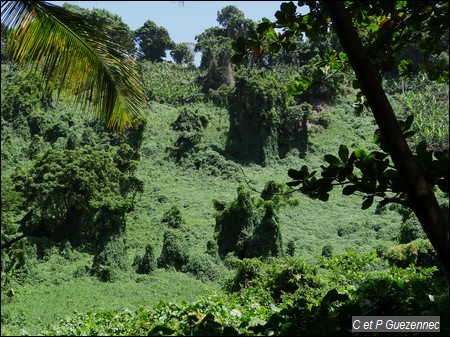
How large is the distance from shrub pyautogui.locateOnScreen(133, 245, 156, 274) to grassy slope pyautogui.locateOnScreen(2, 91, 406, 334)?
1.15 ft

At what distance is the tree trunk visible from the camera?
5.40 ft

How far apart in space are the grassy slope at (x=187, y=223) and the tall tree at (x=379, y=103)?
6443 millimetres

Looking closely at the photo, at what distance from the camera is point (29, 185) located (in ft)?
55.2

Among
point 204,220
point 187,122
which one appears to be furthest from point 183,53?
point 204,220

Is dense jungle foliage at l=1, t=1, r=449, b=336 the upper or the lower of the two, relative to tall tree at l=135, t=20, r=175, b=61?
lower

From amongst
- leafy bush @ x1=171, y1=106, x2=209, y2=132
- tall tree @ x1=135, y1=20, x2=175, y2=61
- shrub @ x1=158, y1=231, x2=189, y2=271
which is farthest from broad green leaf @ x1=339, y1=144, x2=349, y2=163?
tall tree @ x1=135, y1=20, x2=175, y2=61

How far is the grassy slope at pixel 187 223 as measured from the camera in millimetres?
11570

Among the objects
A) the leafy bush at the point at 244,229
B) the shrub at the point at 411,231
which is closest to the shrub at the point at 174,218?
the leafy bush at the point at 244,229

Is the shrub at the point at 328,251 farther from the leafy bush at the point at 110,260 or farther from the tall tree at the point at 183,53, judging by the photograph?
the tall tree at the point at 183,53

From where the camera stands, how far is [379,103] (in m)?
1.81

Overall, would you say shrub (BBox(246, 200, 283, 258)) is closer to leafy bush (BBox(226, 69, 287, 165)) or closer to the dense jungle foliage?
the dense jungle foliage

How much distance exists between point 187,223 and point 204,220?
1138 millimetres

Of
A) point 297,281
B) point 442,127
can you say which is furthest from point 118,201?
point 442,127

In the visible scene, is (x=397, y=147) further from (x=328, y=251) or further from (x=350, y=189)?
(x=328, y=251)
